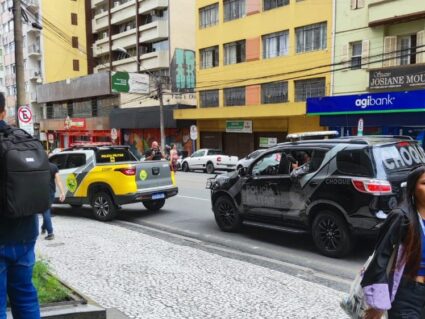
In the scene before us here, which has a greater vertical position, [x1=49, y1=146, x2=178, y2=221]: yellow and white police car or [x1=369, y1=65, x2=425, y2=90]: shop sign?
[x1=369, y1=65, x2=425, y2=90]: shop sign

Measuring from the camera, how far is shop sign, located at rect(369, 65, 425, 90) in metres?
20.3

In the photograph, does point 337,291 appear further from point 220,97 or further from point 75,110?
point 75,110

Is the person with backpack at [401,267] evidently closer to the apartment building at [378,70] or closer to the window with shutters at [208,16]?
the apartment building at [378,70]

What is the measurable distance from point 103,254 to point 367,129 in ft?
62.5

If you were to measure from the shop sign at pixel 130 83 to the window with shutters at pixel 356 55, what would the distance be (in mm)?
20074

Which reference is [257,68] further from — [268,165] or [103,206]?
[268,165]

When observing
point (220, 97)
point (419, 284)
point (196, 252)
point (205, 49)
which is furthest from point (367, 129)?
point (419, 284)

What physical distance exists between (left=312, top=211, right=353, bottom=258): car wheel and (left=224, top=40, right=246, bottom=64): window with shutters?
25.4 m

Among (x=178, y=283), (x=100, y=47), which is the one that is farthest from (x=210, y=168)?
(x=100, y=47)

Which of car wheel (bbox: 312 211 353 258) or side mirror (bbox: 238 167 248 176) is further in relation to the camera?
Result: side mirror (bbox: 238 167 248 176)

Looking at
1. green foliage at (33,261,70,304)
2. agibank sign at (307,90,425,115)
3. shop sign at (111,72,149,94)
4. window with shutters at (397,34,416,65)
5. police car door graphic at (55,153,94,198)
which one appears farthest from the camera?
shop sign at (111,72,149,94)

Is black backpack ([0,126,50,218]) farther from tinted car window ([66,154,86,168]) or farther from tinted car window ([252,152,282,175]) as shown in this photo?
tinted car window ([66,154,86,168])

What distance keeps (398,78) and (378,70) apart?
1.28 metres

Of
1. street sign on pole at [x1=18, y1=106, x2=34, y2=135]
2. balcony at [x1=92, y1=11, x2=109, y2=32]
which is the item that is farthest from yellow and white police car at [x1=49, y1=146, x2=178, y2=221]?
balcony at [x1=92, y1=11, x2=109, y2=32]
